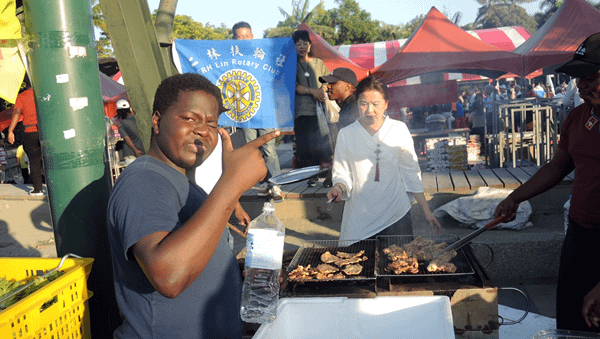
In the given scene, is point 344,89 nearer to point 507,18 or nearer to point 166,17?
point 166,17

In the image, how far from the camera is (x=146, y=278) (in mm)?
1694

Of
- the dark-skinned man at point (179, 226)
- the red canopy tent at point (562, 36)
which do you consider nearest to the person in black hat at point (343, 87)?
the dark-skinned man at point (179, 226)

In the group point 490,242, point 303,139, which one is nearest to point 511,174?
point 490,242

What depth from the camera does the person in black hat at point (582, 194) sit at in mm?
2797

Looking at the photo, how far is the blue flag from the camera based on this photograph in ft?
23.3

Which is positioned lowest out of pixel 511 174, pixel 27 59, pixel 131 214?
pixel 511 174

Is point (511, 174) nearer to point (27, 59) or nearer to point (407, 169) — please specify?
point (407, 169)

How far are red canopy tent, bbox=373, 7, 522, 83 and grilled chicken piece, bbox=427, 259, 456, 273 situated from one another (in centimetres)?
770

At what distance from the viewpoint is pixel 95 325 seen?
2.74 m

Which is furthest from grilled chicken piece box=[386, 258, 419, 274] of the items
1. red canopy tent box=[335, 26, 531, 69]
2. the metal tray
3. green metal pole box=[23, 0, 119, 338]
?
red canopy tent box=[335, 26, 531, 69]

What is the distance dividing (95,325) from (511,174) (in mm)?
6544

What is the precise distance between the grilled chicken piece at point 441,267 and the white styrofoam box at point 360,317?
1.10m

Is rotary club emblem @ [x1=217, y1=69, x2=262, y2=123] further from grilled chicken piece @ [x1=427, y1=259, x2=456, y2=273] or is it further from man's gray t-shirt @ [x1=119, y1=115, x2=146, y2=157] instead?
grilled chicken piece @ [x1=427, y1=259, x2=456, y2=273]

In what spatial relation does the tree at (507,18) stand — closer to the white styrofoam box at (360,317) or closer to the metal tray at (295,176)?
the metal tray at (295,176)
